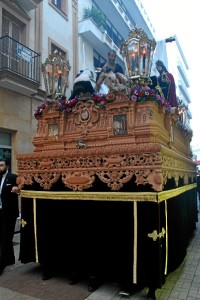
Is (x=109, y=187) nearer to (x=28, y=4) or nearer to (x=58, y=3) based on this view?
(x=28, y=4)

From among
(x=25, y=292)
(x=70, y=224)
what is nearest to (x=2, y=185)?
(x=70, y=224)

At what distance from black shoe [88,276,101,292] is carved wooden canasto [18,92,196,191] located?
3.95 ft

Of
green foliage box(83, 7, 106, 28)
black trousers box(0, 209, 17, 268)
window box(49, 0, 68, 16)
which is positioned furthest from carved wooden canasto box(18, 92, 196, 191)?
green foliage box(83, 7, 106, 28)

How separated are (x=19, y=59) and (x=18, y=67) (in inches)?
12.1

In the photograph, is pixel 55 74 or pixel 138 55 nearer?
pixel 138 55

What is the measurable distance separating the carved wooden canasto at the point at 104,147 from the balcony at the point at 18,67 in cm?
539

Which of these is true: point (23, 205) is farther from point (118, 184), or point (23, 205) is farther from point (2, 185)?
point (118, 184)

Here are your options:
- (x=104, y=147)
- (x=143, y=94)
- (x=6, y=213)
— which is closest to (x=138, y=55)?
(x=143, y=94)

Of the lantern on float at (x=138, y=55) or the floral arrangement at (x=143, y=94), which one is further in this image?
the lantern on float at (x=138, y=55)

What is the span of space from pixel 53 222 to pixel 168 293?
1788mm

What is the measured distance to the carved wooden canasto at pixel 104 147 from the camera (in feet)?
11.0

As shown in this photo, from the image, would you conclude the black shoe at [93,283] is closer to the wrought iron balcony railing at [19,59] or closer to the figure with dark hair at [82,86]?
the figure with dark hair at [82,86]

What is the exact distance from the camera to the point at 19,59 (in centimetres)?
1044

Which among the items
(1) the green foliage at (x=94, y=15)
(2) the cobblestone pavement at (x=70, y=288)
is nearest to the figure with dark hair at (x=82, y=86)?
(2) the cobblestone pavement at (x=70, y=288)
